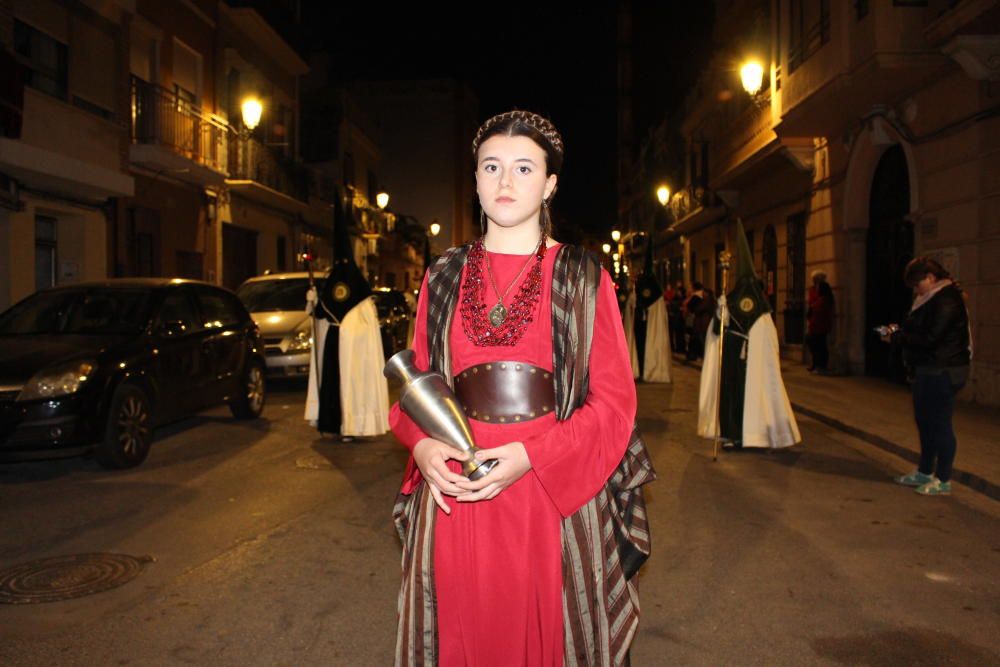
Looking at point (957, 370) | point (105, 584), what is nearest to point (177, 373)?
point (105, 584)

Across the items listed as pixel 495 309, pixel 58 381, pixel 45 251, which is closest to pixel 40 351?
pixel 58 381

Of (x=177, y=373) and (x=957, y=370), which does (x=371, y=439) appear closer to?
(x=177, y=373)

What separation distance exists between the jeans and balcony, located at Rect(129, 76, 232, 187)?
50.4 ft

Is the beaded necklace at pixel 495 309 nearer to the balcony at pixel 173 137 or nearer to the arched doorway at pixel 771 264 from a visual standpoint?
the balcony at pixel 173 137

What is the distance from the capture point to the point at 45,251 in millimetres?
15711

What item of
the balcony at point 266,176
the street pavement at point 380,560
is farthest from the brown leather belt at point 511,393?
the balcony at point 266,176

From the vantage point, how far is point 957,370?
22.1 feet

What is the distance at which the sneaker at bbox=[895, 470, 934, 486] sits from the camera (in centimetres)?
709

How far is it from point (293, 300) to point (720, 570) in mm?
11252

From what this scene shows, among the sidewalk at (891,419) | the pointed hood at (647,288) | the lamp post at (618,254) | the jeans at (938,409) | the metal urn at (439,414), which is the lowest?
the sidewalk at (891,419)

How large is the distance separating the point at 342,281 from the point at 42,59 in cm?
932

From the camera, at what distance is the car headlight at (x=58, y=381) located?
6980 millimetres

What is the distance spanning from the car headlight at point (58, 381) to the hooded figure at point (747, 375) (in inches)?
225

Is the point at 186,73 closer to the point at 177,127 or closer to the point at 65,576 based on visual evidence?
the point at 177,127
